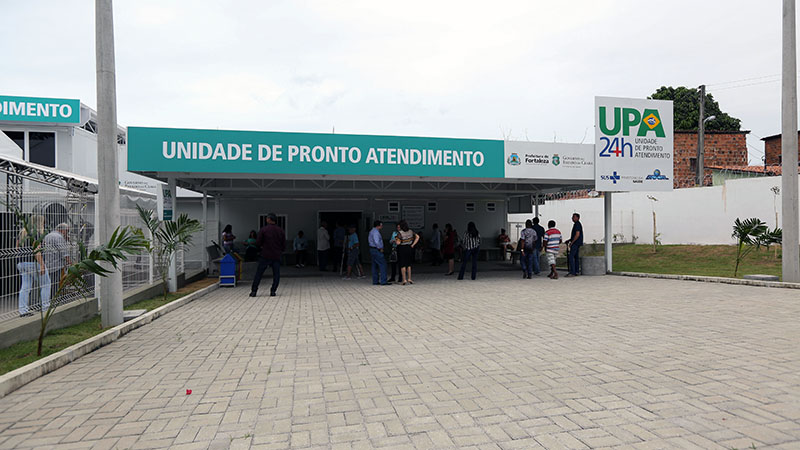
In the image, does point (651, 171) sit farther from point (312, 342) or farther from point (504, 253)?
point (312, 342)

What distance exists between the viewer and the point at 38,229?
20.4ft

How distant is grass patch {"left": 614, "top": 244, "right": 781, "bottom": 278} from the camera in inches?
575

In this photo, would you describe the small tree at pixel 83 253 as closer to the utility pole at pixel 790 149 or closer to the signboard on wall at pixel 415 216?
the utility pole at pixel 790 149

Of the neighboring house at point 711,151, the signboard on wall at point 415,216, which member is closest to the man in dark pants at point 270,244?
the signboard on wall at point 415,216

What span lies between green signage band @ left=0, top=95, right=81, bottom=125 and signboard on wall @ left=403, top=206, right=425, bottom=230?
44.0 ft

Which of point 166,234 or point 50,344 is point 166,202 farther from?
point 50,344

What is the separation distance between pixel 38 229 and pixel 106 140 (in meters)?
1.66

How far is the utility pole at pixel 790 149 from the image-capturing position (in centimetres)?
1108

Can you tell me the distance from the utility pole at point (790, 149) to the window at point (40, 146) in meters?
24.0

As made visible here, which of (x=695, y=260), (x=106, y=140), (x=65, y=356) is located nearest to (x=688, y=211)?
(x=695, y=260)

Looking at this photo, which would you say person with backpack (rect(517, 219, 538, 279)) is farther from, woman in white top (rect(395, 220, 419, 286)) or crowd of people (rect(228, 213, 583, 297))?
woman in white top (rect(395, 220, 419, 286))

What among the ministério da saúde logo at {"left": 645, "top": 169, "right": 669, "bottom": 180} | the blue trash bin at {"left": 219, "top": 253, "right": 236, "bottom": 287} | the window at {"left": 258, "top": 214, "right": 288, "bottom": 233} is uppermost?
the ministério da saúde logo at {"left": 645, "top": 169, "right": 669, "bottom": 180}

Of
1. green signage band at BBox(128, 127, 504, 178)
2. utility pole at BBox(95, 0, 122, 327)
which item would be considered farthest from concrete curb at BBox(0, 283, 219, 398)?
green signage band at BBox(128, 127, 504, 178)

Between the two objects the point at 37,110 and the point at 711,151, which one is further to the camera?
the point at 711,151
